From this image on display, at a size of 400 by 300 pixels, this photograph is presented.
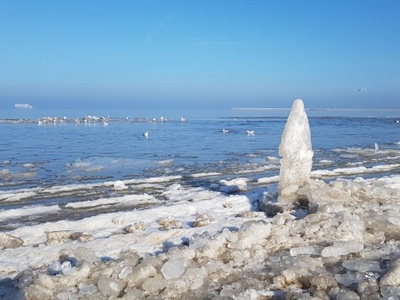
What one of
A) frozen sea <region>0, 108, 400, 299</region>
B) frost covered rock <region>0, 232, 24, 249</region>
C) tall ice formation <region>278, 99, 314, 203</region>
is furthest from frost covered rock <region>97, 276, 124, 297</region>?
tall ice formation <region>278, 99, 314, 203</region>

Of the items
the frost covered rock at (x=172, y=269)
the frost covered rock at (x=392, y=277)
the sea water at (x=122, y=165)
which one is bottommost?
the sea water at (x=122, y=165)

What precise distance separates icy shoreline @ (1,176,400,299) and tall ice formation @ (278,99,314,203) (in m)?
0.60

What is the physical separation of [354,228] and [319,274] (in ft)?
6.29

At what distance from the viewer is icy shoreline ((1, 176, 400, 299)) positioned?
5.12 m

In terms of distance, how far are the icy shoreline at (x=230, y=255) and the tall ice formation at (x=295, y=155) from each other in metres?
0.60

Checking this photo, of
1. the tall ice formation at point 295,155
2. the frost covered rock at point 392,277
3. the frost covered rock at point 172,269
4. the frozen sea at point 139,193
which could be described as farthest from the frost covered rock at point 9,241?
the frost covered rock at point 392,277

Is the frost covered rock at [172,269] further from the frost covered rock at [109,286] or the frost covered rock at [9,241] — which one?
the frost covered rock at [9,241]

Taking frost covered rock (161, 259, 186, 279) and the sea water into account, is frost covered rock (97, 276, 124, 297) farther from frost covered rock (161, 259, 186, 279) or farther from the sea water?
the sea water

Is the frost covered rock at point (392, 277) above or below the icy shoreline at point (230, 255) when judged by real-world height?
above

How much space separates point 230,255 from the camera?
6.27m

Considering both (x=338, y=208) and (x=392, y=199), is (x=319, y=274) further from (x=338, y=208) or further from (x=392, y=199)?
(x=392, y=199)

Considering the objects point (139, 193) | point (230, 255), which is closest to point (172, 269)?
point (230, 255)

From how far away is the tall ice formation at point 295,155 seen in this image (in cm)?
Answer: 1032

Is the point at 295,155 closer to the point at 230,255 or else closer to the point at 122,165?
the point at 230,255
